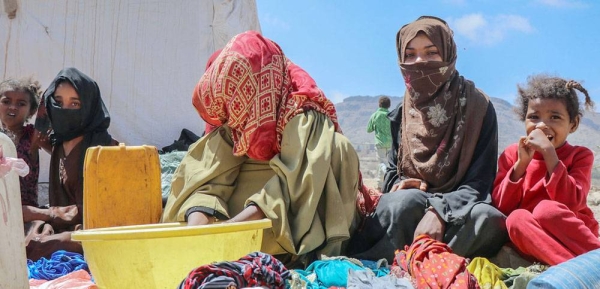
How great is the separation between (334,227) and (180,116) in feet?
10.1

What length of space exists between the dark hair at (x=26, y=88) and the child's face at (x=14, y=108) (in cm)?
2

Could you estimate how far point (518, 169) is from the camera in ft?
7.66

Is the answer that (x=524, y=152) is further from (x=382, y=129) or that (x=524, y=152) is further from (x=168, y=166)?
(x=382, y=129)

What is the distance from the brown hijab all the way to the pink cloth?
1300 millimetres

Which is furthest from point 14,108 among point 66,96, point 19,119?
point 66,96

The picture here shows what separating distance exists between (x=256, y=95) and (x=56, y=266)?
103 centimetres

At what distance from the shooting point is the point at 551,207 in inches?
85.7

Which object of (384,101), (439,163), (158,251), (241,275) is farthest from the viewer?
(384,101)

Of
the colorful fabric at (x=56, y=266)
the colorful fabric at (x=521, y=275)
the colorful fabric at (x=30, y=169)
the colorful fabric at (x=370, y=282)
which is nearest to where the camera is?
the colorful fabric at (x=370, y=282)

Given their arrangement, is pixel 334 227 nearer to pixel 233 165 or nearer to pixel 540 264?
pixel 233 165

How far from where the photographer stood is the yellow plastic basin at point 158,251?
1.75 m

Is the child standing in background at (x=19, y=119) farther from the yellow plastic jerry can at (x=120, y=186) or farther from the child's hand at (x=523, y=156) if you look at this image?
the child's hand at (x=523, y=156)

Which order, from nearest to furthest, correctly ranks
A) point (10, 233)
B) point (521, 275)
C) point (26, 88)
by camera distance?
point (10, 233) < point (521, 275) < point (26, 88)

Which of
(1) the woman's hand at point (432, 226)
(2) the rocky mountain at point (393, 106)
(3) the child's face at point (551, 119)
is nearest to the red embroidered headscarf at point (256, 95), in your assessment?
(1) the woman's hand at point (432, 226)
